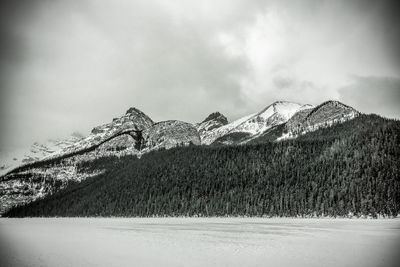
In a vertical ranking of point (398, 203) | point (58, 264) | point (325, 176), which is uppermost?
point (325, 176)

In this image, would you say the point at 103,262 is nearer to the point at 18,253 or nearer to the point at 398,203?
the point at 18,253

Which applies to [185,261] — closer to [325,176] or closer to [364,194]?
[364,194]

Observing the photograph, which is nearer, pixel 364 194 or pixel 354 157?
pixel 364 194

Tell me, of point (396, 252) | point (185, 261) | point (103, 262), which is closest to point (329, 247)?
point (396, 252)

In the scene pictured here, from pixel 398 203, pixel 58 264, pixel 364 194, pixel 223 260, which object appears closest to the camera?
pixel 58 264

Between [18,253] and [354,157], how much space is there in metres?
174

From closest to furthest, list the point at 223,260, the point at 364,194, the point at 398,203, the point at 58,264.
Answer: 1. the point at 58,264
2. the point at 223,260
3. the point at 398,203
4. the point at 364,194

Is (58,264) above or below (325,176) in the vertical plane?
below

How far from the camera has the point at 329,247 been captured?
51.4 m

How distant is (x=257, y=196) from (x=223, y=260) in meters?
151

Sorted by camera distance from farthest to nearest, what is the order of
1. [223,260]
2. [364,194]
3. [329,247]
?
[364,194] → [329,247] → [223,260]

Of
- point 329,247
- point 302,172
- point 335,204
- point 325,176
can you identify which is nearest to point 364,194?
point 335,204

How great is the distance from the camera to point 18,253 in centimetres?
4638

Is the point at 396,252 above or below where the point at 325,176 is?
below
